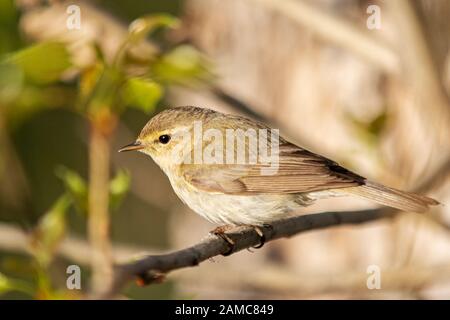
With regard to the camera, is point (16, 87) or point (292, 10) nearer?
point (16, 87)

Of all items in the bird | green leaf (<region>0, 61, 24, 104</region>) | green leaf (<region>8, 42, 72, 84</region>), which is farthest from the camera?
the bird

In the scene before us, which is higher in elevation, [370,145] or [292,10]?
[292,10]

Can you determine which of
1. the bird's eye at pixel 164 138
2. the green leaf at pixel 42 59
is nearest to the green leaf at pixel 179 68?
the green leaf at pixel 42 59

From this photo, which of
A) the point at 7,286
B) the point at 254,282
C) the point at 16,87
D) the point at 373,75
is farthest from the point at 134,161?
the point at 16,87

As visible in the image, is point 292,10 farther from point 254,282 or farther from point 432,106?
point 254,282
